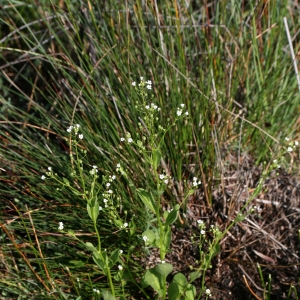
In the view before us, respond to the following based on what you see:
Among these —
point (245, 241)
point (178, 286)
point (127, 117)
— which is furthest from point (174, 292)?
point (127, 117)

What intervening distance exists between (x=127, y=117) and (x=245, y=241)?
2.03ft

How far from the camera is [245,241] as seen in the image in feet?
6.54

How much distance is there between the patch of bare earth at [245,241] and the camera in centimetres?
195

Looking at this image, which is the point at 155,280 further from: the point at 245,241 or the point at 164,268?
the point at 245,241

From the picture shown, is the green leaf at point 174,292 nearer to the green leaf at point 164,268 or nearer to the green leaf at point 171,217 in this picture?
the green leaf at point 164,268

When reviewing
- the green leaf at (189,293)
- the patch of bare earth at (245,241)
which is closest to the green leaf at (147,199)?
the green leaf at (189,293)

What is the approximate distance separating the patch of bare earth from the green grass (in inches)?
2.9

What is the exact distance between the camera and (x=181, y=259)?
1960 millimetres

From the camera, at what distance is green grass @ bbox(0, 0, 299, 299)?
1906mm

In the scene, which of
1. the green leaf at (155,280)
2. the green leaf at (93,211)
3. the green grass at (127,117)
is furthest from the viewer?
the green grass at (127,117)

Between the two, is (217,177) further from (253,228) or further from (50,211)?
(50,211)

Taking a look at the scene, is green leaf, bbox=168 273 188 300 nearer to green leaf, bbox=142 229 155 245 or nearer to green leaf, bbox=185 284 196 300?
green leaf, bbox=185 284 196 300

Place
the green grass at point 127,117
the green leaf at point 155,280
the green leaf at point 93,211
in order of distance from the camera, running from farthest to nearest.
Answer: the green grass at point 127,117, the green leaf at point 155,280, the green leaf at point 93,211

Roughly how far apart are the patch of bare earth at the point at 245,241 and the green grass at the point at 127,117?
74 mm
